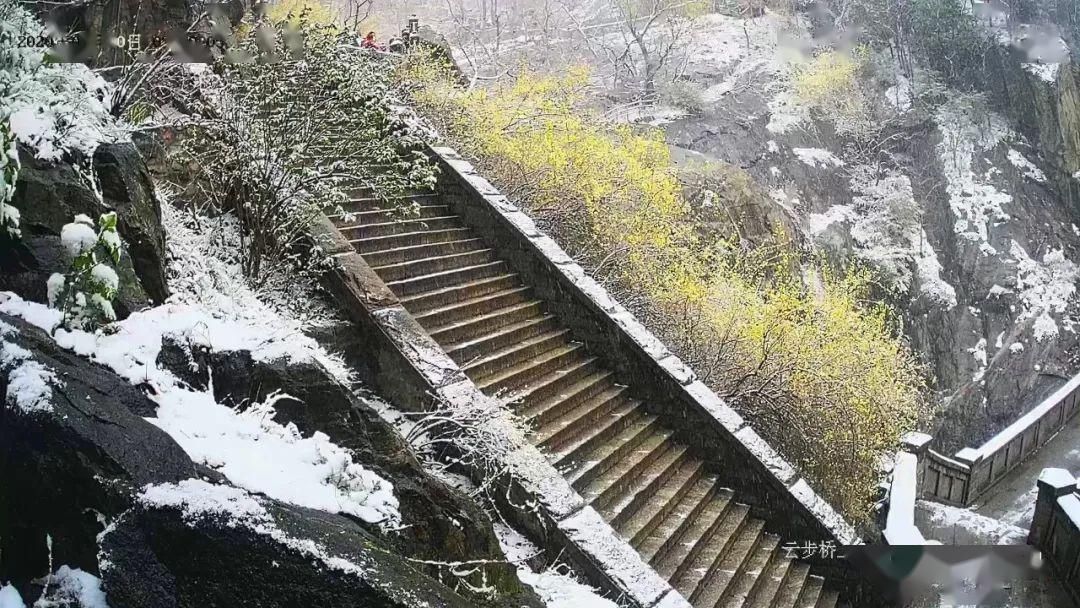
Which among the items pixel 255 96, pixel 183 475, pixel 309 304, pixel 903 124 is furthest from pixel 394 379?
pixel 903 124

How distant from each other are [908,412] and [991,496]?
150 centimetres

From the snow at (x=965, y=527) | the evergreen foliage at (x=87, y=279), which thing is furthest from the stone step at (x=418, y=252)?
the snow at (x=965, y=527)

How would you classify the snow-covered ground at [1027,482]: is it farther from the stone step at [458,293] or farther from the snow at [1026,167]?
the snow at [1026,167]

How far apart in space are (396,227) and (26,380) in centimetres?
607

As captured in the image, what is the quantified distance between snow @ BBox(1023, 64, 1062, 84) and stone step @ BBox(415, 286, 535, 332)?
2200 centimetres

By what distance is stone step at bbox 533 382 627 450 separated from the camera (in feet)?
22.0

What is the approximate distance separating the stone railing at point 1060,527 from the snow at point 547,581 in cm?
498

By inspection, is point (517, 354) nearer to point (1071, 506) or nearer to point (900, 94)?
point (1071, 506)

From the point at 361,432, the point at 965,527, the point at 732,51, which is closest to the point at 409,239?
the point at 361,432

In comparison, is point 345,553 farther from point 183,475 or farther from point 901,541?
point 901,541

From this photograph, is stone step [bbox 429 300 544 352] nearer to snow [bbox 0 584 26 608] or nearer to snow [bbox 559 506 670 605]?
snow [bbox 559 506 670 605]

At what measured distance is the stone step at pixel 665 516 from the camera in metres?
6.20

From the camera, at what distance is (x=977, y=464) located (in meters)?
8.65

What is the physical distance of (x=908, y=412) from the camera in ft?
32.8
